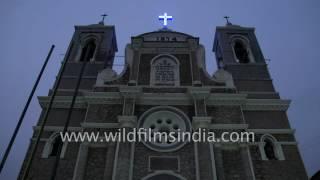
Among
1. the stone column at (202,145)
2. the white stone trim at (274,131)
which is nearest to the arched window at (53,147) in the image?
the stone column at (202,145)

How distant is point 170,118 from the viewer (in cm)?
1527

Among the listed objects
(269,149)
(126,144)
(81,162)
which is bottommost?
(81,162)

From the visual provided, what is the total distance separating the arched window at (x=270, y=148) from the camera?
1453 cm

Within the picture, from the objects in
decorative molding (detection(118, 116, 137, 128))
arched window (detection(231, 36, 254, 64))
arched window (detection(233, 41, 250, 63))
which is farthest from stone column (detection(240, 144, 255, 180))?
arched window (detection(233, 41, 250, 63))

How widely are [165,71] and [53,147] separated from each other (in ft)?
24.8

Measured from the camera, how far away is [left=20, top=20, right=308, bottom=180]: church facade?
13344 millimetres

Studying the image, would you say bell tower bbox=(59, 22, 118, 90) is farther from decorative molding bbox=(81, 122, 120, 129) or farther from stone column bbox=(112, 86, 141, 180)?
decorative molding bbox=(81, 122, 120, 129)

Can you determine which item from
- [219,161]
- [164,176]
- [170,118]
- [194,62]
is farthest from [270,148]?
[194,62]

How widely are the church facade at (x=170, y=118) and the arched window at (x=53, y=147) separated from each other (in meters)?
0.05

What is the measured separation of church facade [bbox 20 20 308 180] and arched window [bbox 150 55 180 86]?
0.20ft

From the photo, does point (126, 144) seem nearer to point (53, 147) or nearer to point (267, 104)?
point (53, 147)

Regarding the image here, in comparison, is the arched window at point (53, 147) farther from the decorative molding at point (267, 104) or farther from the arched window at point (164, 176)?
the decorative molding at point (267, 104)

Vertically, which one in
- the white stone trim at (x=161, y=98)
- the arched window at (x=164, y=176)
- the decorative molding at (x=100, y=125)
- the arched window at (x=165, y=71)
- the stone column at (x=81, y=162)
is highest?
the arched window at (x=165, y=71)

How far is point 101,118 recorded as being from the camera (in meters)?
15.0
